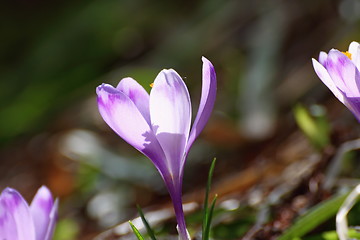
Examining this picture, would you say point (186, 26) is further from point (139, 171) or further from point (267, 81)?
point (139, 171)

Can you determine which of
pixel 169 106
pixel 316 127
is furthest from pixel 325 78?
pixel 316 127

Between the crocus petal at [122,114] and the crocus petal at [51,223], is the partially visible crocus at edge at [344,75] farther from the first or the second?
the crocus petal at [51,223]

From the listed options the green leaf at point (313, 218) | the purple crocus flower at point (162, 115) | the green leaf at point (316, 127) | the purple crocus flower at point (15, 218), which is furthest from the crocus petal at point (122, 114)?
the green leaf at point (316, 127)

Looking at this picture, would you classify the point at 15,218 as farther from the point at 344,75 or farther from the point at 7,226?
the point at 344,75

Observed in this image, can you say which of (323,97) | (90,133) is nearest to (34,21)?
(90,133)

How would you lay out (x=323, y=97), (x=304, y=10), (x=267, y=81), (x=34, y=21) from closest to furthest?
1. (x=323, y=97)
2. (x=267, y=81)
3. (x=304, y=10)
4. (x=34, y=21)

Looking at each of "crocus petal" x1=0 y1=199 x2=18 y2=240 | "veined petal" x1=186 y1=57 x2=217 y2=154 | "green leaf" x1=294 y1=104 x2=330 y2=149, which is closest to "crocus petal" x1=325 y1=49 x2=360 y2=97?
"veined petal" x1=186 y1=57 x2=217 y2=154
